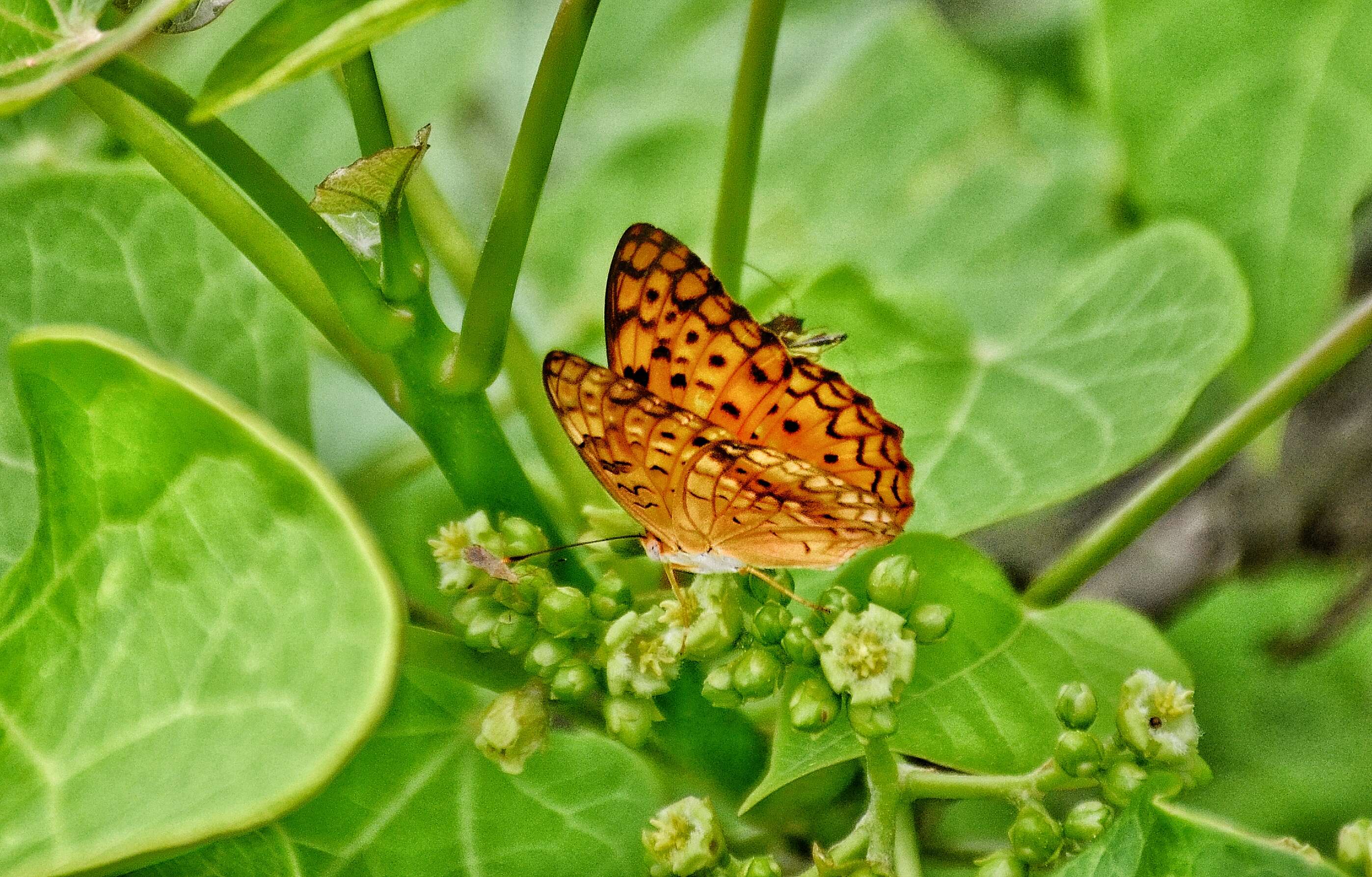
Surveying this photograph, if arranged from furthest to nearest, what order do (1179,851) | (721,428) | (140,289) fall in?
(140,289) → (721,428) → (1179,851)

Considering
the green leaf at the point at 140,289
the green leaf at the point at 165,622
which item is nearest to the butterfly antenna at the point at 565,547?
the green leaf at the point at 165,622

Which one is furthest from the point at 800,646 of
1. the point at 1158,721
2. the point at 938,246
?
the point at 938,246

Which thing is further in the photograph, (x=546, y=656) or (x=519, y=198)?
(x=546, y=656)

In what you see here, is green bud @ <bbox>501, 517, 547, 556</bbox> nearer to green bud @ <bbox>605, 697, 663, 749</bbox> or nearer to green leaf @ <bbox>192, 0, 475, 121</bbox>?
green bud @ <bbox>605, 697, 663, 749</bbox>

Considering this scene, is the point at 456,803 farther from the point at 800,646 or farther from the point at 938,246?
the point at 938,246

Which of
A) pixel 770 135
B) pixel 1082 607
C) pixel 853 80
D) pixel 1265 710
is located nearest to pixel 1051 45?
pixel 853 80

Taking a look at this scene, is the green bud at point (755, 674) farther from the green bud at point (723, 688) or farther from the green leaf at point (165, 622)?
the green leaf at point (165, 622)

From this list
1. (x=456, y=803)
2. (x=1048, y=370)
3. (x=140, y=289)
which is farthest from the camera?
(x=1048, y=370)
